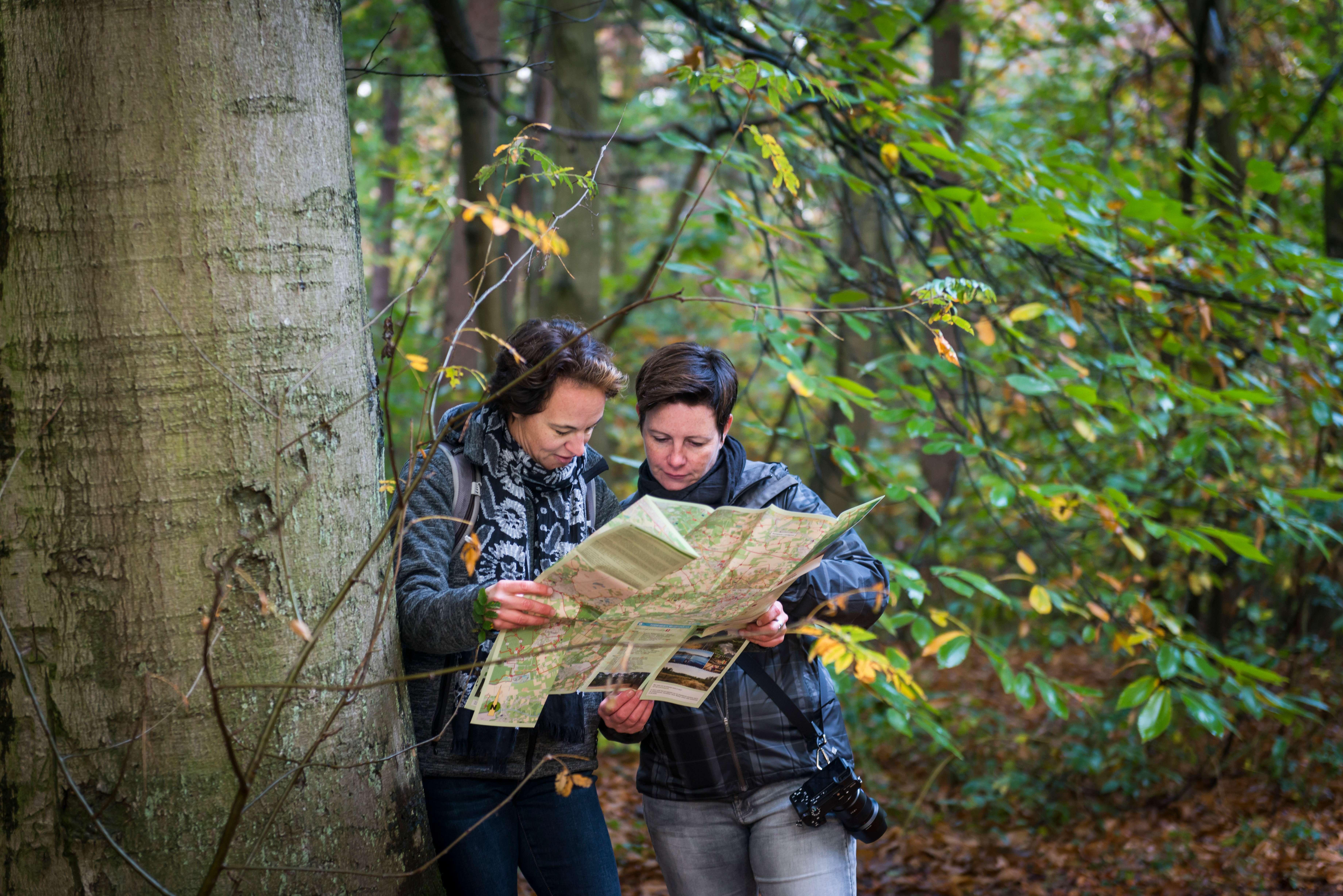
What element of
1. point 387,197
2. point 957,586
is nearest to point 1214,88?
point 957,586

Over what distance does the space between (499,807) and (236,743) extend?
42cm

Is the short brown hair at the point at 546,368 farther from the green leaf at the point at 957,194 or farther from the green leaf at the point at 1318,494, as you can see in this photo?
the green leaf at the point at 1318,494

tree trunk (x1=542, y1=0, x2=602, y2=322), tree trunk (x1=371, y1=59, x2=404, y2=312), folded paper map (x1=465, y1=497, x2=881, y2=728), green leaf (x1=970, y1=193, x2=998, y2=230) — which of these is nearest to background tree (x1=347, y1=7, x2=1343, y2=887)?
green leaf (x1=970, y1=193, x2=998, y2=230)

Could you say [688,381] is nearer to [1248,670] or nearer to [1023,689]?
[1023,689]

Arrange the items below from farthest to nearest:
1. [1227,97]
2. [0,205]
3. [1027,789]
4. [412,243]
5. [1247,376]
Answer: [412,243] < [1027,789] < [1227,97] < [1247,376] < [0,205]

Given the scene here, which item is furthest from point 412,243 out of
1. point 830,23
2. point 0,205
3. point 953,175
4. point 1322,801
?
point 1322,801

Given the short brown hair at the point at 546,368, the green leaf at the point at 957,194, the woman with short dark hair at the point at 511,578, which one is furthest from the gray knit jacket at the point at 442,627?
the green leaf at the point at 957,194

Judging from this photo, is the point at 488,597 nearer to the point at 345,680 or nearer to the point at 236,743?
the point at 345,680

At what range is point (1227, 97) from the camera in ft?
15.4

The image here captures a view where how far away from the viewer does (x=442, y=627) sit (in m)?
1.62

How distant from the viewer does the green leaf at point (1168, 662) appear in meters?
2.75

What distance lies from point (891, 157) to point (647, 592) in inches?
89.0

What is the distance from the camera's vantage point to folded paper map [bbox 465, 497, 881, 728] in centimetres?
142

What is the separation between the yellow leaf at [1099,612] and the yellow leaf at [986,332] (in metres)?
0.95
